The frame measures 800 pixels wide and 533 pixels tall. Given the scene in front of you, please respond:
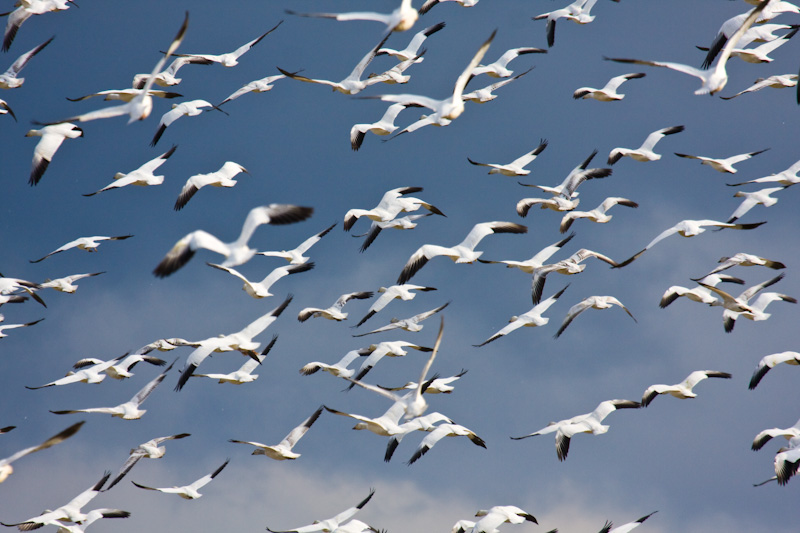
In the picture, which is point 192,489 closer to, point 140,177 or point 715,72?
point 140,177

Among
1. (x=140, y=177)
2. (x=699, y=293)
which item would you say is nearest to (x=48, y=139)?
(x=140, y=177)

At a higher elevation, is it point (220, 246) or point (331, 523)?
point (220, 246)

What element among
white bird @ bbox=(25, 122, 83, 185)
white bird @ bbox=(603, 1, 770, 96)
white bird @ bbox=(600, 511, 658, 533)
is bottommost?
white bird @ bbox=(600, 511, 658, 533)

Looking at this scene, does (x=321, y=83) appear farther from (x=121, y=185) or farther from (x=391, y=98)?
(x=121, y=185)

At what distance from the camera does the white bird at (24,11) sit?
2550 cm

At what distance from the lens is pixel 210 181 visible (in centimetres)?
2616

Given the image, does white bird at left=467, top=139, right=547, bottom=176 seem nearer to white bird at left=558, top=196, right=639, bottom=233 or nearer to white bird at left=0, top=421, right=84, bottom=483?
white bird at left=558, top=196, right=639, bottom=233

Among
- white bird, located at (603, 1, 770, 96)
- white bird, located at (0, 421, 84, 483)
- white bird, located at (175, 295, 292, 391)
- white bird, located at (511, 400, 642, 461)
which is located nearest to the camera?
white bird, located at (0, 421, 84, 483)

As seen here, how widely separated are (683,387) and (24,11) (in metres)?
18.3

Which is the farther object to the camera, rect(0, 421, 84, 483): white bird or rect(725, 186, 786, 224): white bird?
rect(725, 186, 786, 224): white bird

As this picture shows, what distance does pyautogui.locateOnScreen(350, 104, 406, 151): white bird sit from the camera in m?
27.5

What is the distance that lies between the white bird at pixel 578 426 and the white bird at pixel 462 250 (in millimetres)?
5047

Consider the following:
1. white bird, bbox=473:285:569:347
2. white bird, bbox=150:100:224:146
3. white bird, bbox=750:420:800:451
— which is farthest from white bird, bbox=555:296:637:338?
white bird, bbox=150:100:224:146

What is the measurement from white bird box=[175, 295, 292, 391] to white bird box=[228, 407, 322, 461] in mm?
2187
